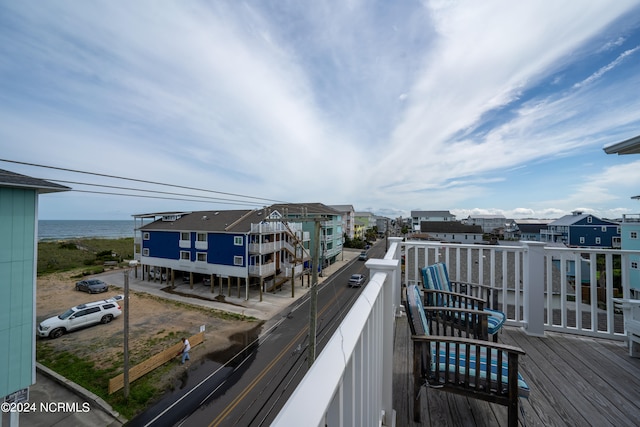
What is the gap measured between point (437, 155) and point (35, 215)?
388 inches

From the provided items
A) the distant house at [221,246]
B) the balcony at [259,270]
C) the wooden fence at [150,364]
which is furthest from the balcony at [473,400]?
the balcony at [259,270]

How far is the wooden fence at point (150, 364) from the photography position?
5.39m

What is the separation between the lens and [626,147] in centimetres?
230

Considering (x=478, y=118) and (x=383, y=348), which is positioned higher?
(x=478, y=118)

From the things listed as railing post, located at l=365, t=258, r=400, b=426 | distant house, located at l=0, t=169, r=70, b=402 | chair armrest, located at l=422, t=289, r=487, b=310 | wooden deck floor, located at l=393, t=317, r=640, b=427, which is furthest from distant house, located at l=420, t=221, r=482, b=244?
distant house, located at l=0, t=169, r=70, b=402

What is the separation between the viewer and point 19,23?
14.5 feet

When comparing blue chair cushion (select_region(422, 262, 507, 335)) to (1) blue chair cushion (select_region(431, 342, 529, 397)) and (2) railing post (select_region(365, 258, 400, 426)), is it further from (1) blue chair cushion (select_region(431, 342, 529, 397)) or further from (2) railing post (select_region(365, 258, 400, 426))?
(2) railing post (select_region(365, 258, 400, 426))

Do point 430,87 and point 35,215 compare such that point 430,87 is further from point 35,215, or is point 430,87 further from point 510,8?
point 35,215

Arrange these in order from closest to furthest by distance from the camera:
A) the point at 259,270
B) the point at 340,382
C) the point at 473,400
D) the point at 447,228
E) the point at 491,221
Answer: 1. the point at 340,382
2. the point at 473,400
3. the point at 259,270
4. the point at 447,228
5. the point at 491,221

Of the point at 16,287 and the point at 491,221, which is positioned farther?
the point at 491,221

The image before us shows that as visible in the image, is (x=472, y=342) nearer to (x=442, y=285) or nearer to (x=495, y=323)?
(x=495, y=323)

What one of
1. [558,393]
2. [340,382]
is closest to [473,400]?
[558,393]

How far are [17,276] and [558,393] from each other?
20.3 ft

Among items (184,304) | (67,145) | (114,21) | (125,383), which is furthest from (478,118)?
(184,304)
